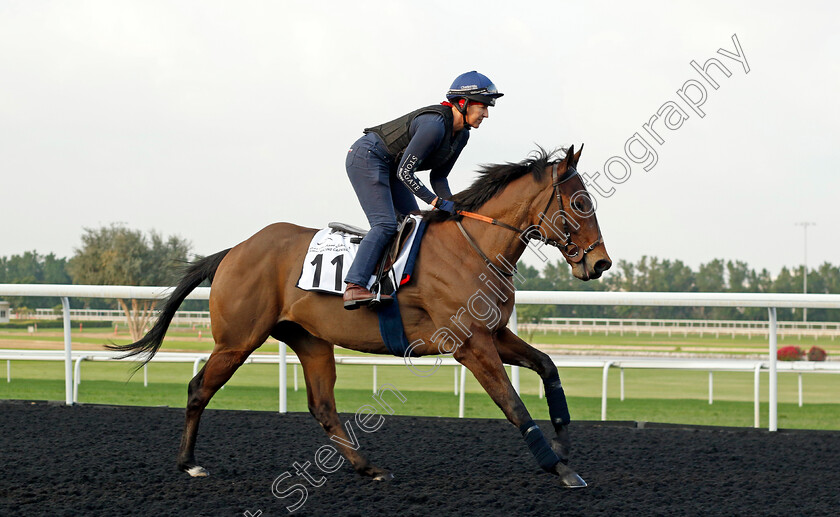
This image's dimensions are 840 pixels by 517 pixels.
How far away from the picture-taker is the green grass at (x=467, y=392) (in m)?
10.1

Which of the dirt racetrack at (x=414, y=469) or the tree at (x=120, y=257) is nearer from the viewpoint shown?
the dirt racetrack at (x=414, y=469)

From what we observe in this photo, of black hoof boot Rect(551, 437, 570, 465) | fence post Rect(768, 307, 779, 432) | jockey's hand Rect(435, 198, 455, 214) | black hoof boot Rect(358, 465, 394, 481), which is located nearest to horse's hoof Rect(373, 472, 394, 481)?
black hoof boot Rect(358, 465, 394, 481)

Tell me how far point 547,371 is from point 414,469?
92cm

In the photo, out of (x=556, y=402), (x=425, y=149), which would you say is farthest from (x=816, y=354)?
(x=425, y=149)

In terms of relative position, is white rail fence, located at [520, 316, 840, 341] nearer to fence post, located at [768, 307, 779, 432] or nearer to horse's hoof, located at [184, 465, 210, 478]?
fence post, located at [768, 307, 779, 432]

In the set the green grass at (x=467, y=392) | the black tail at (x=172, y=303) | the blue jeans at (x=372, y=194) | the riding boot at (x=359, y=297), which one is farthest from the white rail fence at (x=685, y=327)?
the riding boot at (x=359, y=297)

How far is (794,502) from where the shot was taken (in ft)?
12.1

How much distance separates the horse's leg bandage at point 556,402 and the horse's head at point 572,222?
26.3 inches

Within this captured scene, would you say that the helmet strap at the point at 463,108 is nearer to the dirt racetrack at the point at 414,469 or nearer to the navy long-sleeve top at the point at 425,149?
→ the navy long-sleeve top at the point at 425,149

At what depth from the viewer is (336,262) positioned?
4414 millimetres

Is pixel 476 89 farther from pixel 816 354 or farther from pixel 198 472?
pixel 816 354

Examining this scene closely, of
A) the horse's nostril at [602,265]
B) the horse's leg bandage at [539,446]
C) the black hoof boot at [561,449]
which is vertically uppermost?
the horse's nostril at [602,265]

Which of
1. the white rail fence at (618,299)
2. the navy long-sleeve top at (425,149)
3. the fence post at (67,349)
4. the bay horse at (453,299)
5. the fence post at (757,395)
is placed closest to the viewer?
the bay horse at (453,299)

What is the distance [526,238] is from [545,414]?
234 inches
